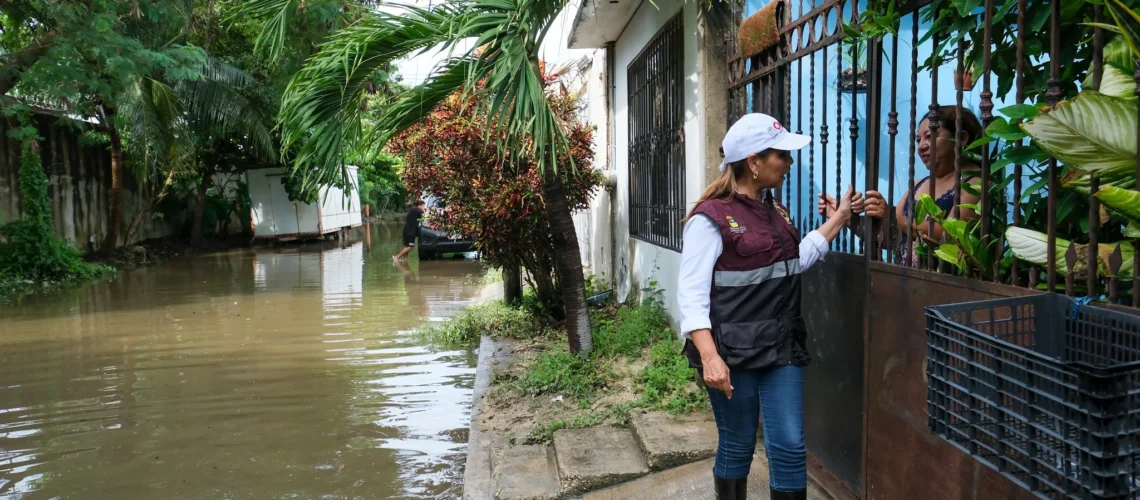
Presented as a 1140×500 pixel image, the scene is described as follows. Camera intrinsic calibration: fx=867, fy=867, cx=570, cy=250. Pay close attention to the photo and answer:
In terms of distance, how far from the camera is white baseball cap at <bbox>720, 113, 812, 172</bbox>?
2969 millimetres

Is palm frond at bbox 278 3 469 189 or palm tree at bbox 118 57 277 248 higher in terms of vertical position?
palm tree at bbox 118 57 277 248

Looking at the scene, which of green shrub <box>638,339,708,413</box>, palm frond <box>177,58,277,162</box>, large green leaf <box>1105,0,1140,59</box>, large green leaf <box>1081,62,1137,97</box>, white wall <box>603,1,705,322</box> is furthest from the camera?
palm frond <box>177,58,277,162</box>

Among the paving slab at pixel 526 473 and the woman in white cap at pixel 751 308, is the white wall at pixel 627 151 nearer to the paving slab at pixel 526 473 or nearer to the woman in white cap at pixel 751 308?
the paving slab at pixel 526 473

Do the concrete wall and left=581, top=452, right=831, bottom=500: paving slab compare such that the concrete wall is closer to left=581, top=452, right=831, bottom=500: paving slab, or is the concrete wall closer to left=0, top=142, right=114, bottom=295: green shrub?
left=0, top=142, right=114, bottom=295: green shrub

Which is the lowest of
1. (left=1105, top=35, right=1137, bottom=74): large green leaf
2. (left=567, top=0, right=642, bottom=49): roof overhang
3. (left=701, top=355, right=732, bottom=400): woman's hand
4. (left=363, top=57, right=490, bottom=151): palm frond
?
(left=701, top=355, right=732, bottom=400): woman's hand

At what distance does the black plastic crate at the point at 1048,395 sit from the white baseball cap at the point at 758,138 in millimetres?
994

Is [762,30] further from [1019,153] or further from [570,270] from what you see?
[570,270]

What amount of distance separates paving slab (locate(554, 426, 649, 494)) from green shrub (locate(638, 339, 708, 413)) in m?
0.35

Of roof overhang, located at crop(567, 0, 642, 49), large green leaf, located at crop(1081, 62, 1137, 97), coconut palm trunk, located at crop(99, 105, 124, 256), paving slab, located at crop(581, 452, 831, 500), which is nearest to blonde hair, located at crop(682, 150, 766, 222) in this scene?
large green leaf, located at crop(1081, 62, 1137, 97)

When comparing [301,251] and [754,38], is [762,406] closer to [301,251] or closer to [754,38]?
[754,38]

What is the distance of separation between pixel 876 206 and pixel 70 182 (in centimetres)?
1981

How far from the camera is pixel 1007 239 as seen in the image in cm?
242

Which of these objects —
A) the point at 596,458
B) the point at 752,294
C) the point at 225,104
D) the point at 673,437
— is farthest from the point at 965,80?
the point at 225,104

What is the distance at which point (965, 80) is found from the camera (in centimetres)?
290
